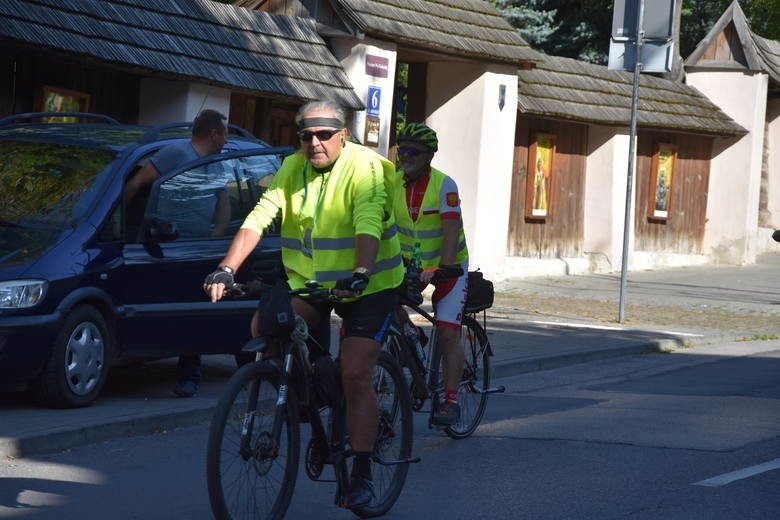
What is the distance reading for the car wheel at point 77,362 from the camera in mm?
8930

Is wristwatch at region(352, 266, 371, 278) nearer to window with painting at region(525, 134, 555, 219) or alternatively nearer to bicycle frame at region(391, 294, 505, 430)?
bicycle frame at region(391, 294, 505, 430)

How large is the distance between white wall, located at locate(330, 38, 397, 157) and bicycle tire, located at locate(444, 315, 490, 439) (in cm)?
980

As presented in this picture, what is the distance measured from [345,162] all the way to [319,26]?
42.1ft

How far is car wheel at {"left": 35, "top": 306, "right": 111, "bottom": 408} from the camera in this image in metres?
8.93

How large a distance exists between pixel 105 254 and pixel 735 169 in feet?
68.0

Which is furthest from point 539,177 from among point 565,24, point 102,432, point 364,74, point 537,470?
point 537,470

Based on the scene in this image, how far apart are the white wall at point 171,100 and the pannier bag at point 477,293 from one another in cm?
770

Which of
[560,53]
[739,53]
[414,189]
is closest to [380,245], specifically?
[414,189]

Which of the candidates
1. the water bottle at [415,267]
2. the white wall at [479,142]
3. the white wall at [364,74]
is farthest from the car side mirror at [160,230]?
the white wall at [479,142]

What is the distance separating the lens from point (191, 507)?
6.85m

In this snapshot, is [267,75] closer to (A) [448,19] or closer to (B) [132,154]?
(A) [448,19]

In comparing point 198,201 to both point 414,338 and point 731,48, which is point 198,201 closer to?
point 414,338

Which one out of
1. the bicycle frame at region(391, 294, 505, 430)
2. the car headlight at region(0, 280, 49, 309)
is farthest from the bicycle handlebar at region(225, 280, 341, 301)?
the car headlight at region(0, 280, 49, 309)

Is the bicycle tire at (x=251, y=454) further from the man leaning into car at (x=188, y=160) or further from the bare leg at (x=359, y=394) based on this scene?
the man leaning into car at (x=188, y=160)
